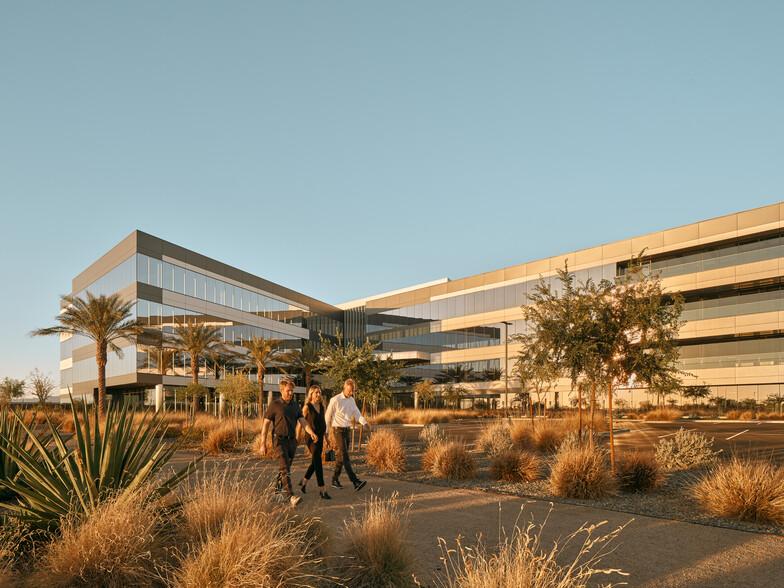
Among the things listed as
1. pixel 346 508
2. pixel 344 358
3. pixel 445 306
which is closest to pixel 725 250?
pixel 445 306

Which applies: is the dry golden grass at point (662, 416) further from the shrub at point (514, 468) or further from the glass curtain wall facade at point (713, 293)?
Answer: the shrub at point (514, 468)

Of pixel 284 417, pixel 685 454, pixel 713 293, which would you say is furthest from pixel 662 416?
pixel 284 417

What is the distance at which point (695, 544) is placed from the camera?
6.95 m

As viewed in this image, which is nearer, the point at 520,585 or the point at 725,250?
the point at 520,585

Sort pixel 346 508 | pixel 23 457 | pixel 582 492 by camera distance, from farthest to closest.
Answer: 1. pixel 582 492
2. pixel 346 508
3. pixel 23 457

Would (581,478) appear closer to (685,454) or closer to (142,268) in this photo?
(685,454)

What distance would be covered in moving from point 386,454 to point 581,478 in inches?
192

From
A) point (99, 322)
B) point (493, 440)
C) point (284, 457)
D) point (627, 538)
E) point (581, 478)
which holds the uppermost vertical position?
point (99, 322)

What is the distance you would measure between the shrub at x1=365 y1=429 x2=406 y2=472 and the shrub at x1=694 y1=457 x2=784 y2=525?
21.0ft

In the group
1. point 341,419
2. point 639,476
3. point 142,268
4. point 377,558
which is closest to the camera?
point 377,558

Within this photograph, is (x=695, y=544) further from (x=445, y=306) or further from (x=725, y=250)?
(x=445, y=306)

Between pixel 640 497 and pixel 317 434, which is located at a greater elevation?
pixel 317 434

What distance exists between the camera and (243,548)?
459cm

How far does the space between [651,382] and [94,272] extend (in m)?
49.1
